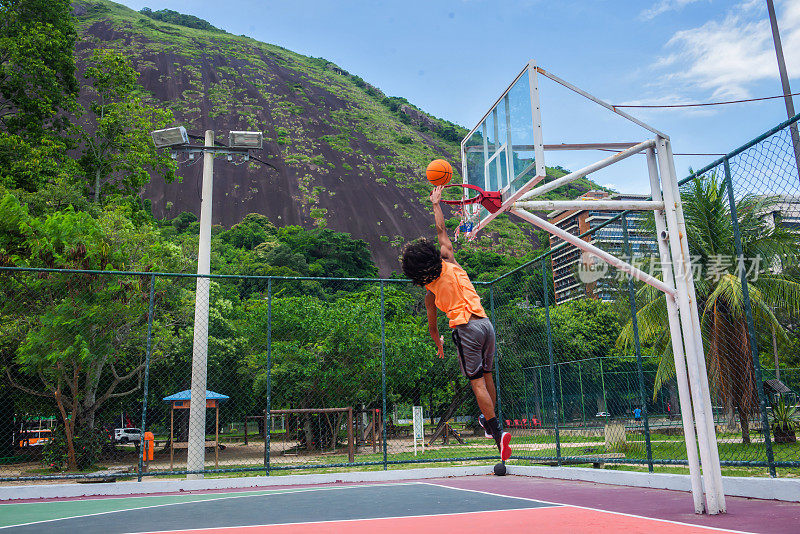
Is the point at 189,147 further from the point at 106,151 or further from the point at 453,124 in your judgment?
the point at 453,124

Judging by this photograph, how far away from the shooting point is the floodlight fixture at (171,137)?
1096cm

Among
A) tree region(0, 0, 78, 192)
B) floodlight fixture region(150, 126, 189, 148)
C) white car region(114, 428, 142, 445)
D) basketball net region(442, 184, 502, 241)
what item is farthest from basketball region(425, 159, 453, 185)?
white car region(114, 428, 142, 445)

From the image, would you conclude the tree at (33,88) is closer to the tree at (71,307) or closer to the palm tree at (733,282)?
the tree at (71,307)

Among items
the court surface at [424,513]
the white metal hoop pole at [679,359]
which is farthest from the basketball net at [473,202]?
the court surface at [424,513]

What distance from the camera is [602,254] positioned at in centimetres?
394

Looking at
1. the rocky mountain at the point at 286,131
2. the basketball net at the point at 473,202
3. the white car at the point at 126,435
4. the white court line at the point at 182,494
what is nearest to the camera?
the basketball net at the point at 473,202

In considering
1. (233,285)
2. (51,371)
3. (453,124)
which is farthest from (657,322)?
(453,124)

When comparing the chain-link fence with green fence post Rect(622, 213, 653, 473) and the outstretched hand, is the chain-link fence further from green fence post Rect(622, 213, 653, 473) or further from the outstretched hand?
the outstretched hand

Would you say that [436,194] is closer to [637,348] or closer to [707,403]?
[707,403]

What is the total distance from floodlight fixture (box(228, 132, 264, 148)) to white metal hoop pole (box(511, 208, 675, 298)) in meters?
8.71

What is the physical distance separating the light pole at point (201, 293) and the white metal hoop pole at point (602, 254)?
218 inches

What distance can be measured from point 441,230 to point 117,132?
69.1ft

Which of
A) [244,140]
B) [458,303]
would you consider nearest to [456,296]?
[458,303]

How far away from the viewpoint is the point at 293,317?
55.9ft
